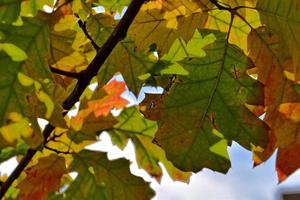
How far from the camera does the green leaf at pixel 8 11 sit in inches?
24.3

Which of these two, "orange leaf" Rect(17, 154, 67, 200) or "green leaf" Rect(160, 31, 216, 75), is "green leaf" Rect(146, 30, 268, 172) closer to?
"green leaf" Rect(160, 31, 216, 75)

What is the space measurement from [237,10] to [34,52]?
264mm

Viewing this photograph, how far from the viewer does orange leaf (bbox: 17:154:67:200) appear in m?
0.87

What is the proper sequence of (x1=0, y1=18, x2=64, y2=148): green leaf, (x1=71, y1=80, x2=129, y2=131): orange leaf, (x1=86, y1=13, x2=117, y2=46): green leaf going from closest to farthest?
(x1=0, y1=18, x2=64, y2=148): green leaf
(x1=86, y1=13, x2=117, y2=46): green leaf
(x1=71, y1=80, x2=129, y2=131): orange leaf

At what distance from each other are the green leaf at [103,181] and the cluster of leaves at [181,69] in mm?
106

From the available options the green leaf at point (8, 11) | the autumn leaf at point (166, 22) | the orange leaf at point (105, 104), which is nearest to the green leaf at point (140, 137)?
the orange leaf at point (105, 104)

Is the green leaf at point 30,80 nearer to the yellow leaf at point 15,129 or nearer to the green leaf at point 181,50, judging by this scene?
the yellow leaf at point 15,129

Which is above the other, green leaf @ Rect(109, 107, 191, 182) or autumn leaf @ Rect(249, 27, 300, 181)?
autumn leaf @ Rect(249, 27, 300, 181)

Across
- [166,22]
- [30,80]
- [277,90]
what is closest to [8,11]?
[30,80]

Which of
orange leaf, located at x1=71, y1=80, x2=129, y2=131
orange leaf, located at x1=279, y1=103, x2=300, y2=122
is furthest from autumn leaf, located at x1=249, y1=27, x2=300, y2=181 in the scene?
orange leaf, located at x1=71, y1=80, x2=129, y2=131

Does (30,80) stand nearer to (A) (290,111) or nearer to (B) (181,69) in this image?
(B) (181,69)

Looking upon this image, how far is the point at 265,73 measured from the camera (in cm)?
65

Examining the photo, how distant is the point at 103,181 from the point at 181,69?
0.81 feet

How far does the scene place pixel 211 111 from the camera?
0.63 metres
